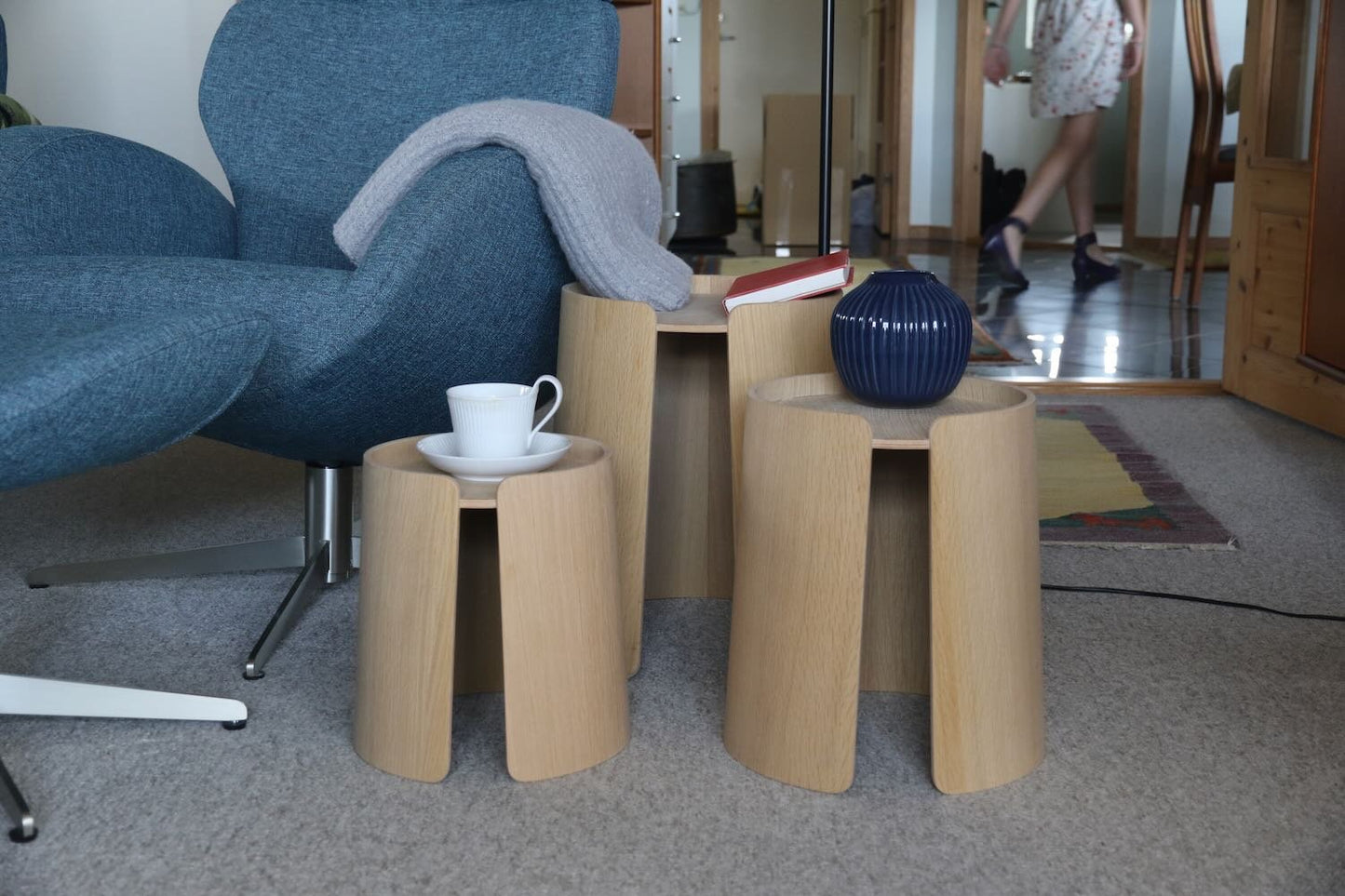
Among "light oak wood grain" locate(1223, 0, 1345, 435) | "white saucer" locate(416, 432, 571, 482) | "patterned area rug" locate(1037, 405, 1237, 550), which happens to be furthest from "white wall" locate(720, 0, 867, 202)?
"white saucer" locate(416, 432, 571, 482)

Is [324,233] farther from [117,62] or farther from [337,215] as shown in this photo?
[117,62]

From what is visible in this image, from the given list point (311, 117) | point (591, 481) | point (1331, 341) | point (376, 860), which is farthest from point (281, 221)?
point (1331, 341)

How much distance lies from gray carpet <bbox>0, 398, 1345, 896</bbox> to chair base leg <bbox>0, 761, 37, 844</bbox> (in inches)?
0.4

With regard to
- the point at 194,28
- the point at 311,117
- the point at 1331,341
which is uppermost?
the point at 194,28

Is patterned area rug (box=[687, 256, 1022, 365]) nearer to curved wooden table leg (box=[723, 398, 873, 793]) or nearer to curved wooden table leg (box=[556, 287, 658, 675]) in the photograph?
curved wooden table leg (box=[556, 287, 658, 675])

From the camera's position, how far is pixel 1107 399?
295 cm

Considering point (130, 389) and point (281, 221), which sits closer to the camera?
point (130, 389)

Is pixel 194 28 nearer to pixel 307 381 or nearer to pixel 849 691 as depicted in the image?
pixel 307 381

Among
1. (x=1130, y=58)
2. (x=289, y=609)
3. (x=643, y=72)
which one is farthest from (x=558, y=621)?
(x=1130, y=58)

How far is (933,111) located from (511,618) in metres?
6.03

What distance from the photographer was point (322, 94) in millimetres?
1869

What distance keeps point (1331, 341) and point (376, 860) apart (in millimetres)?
A: 2044

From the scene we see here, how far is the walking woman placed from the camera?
454 centimetres

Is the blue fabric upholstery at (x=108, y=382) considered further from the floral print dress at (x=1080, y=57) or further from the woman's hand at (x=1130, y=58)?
the woman's hand at (x=1130, y=58)
